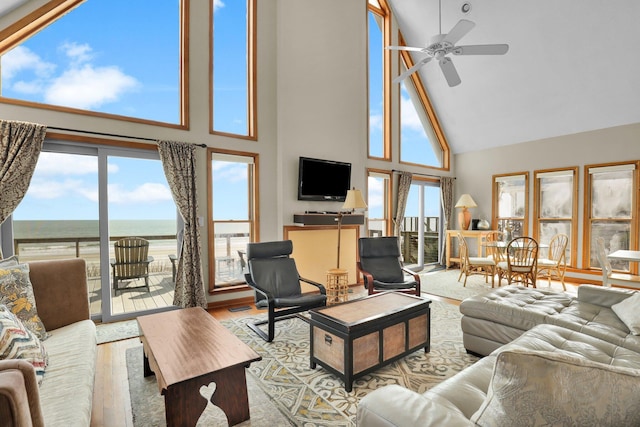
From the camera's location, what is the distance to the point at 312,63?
5.14m

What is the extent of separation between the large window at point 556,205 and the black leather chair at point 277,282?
17.4ft

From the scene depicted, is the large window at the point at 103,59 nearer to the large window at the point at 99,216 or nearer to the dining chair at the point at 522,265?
the large window at the point at 99,216

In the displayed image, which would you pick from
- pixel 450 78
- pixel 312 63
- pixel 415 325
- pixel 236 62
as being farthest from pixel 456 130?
pixel 415 325

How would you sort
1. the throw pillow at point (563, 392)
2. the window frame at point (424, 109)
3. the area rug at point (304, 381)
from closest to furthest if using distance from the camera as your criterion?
the throw pillow at point (563, 392) → the area rug at point (304, 381) → the window frame at point (424, 109)

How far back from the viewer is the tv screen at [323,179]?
4961mm

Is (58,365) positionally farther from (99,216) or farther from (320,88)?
(320,88)

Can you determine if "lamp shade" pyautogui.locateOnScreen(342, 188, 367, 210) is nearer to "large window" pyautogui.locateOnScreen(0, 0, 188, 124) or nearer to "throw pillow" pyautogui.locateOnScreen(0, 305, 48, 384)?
"large window" pyautogui.locateOnScreen(0, 0, 188, 124)

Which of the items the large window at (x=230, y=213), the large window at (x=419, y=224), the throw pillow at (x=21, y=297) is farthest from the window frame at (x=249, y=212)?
the large window at (x=419, y=224)

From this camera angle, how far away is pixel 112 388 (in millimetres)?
2391

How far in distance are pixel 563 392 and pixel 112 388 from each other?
2875 mm

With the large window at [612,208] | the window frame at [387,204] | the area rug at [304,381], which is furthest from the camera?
the window frame at [387,204]

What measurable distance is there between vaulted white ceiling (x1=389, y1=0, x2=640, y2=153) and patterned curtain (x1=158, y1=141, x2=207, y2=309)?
17.2 feet

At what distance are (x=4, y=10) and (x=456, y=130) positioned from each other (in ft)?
25.1

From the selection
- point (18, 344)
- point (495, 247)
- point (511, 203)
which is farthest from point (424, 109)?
point (18, 344)
